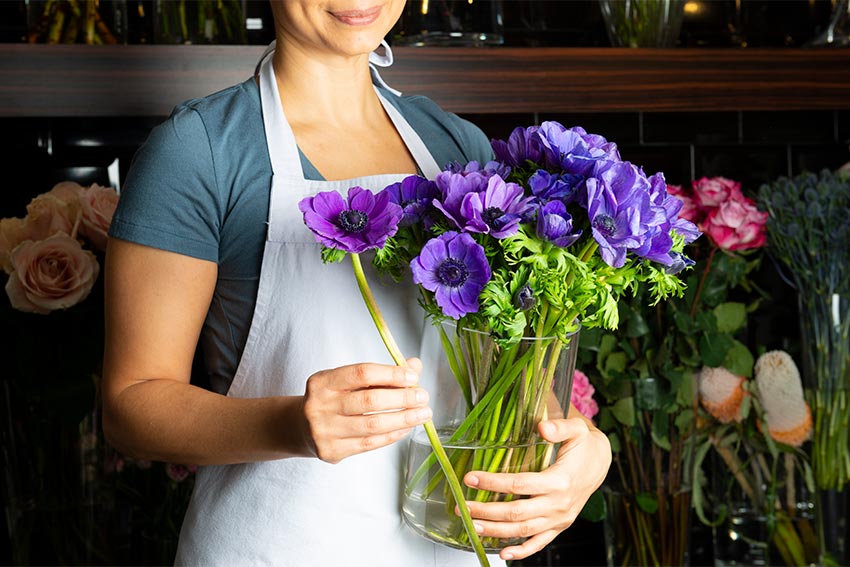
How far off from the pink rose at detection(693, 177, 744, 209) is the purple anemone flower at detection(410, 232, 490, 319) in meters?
0.97

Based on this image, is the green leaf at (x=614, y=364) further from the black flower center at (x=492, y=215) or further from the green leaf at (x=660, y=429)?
the black flower center at (x=492, y=215)

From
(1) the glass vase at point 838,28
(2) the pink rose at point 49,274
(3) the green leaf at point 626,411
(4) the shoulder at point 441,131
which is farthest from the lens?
(1) the glass vase at point 838,28

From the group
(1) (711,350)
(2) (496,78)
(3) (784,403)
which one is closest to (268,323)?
(2) (496,78)

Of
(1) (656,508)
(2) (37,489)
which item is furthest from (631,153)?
(2) (37,489)

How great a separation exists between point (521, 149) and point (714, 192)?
0.87 m

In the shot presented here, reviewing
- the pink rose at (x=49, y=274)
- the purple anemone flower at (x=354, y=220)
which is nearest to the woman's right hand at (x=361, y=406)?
the purple anemone flower at (x=354, y=220)

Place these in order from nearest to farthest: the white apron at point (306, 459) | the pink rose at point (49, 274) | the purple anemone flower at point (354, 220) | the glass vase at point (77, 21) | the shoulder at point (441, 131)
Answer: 1. the purple anemone flower at point (354, 220)
2. the white apron at point (306, 459)
3. the shoulder at point (441, 131)
4. the pink rose at point (49, 274)
5. the glass vase at point (77, 21)

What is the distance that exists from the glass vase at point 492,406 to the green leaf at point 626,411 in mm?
766

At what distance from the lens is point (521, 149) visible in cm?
92

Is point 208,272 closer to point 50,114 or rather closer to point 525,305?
point 525,305

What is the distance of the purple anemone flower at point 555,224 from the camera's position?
812mm

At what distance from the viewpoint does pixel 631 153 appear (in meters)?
2.02

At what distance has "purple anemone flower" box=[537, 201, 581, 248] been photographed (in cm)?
81

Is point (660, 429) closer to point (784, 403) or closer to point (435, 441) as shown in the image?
point (784, 403)
